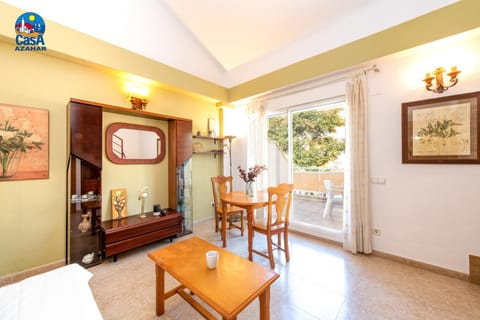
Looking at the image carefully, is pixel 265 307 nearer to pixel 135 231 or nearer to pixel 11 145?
pixel 135 231

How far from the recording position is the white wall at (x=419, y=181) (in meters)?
2.08

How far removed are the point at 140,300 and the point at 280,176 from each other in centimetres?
298

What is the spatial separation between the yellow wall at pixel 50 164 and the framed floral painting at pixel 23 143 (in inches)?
2.7

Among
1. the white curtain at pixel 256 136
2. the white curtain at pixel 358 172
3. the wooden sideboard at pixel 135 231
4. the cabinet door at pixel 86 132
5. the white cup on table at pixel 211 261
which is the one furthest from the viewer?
the white curtain at pixel 256 136

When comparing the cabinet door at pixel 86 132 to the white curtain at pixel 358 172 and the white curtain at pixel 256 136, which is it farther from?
the white curtain at pixel 358 172

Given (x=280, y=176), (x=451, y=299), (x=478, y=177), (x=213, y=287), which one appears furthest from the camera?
(x=280, y=176)

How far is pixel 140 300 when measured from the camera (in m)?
1.82

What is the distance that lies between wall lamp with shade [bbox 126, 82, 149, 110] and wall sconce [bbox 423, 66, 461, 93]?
404cm

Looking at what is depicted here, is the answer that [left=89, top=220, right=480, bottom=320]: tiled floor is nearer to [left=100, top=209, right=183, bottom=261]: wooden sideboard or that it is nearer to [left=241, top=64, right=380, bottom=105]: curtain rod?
[left=100, top=209, right=183, bottom=261]: wooden sideboard

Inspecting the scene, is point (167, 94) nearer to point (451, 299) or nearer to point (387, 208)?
point (387, 208)

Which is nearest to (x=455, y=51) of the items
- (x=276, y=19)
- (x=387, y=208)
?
(x=387, y=208)

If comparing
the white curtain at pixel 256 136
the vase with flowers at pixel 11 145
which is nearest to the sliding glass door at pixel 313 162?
the white curtain at pixel 256 136

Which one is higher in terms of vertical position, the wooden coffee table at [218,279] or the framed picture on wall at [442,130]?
the framed picture on wall at [442,130]

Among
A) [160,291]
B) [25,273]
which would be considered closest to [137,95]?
[25,273]
